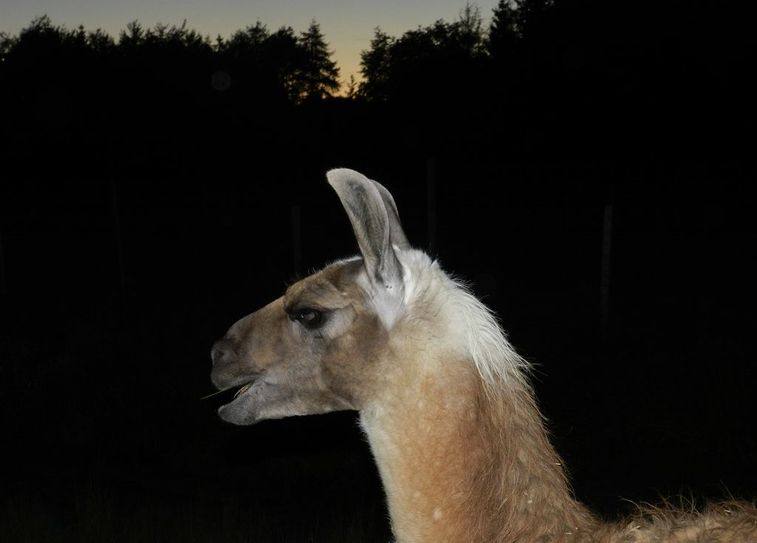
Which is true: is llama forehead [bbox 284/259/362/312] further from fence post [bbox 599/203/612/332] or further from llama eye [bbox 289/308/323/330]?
fence post [bbox 599/203/612/332]

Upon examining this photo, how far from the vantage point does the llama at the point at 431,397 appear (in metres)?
2.33

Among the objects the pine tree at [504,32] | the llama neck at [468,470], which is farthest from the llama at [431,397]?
the pine tree at [504,32]

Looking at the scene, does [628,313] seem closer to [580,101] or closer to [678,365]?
[678,365]

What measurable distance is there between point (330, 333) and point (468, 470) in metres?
0.68

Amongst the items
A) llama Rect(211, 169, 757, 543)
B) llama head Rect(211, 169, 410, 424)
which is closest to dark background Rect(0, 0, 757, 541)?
llama Rect(211, 169, 757, 543)

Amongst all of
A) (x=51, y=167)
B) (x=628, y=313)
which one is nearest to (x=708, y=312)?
(x=628, y=313)

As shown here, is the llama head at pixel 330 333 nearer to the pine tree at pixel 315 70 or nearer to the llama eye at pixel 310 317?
the llama eye at pixel 310 317

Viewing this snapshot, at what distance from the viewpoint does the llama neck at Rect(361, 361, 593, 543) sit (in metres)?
2.32

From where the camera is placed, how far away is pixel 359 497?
5496 mm

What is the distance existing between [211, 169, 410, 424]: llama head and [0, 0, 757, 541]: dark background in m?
1.25

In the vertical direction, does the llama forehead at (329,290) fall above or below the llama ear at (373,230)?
below

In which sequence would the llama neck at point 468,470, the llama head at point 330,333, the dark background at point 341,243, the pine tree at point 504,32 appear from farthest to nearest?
the pine tree at point 504,32, the dark background at point 341,243, the llama head at point 330,333, the llama neck at point 468,470

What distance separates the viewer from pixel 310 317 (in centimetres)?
265

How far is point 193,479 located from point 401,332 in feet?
12.6
